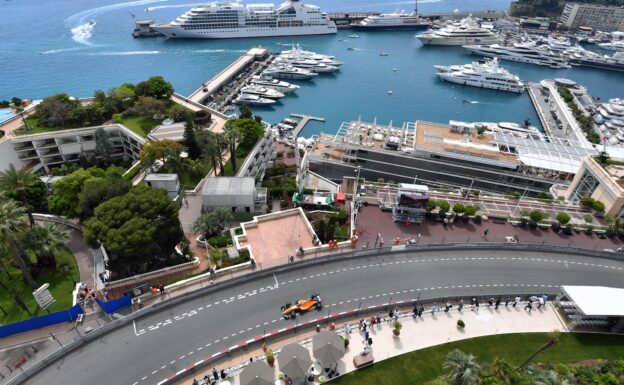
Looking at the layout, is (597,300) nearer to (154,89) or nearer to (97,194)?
(97,194)

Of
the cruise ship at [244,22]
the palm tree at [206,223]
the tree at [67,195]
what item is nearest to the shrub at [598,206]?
the palm tree at [206,223]

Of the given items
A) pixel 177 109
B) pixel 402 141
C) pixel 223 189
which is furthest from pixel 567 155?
pixel 177 109

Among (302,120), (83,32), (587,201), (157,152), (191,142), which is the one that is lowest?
(302,120)

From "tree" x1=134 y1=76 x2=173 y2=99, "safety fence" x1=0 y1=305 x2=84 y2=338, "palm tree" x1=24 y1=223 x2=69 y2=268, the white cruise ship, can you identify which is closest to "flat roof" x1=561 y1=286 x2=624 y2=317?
"safety fence" x1=0 y1=305 x2=84 y2=338

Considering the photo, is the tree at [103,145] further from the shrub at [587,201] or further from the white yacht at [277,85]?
the shrub at [587,201]

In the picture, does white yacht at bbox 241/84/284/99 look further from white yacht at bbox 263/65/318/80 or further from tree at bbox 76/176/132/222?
tree at bbox 76/176/132/222

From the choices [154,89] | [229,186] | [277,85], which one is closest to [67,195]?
[229,186]
